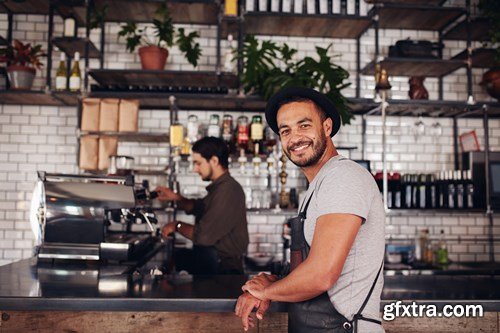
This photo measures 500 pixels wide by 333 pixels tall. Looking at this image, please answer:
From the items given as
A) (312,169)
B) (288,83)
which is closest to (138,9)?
(288,83)

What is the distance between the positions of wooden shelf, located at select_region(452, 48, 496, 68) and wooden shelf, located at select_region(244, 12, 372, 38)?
1013mm

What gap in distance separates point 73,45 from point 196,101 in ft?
4.13

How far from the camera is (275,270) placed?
3.02 m

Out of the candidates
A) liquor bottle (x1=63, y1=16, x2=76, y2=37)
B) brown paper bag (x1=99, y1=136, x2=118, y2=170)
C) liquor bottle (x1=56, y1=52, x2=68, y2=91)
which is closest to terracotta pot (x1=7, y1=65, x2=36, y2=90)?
liquor bottle (x1=56, y1=52, x2=68, y2=91)

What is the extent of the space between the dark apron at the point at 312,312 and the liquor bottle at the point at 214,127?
2968 millimetres

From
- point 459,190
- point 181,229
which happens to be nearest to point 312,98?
point 181,229

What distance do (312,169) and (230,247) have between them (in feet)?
5.31

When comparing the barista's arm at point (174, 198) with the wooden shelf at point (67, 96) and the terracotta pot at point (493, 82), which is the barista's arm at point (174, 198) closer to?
the wooden shelf at point (67, 96)

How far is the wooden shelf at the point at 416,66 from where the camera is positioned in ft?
15.3

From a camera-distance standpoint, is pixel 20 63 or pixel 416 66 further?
pixel 416 66

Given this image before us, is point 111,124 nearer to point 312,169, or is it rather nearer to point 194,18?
point 194,18

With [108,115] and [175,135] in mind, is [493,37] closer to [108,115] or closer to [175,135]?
[175,135]

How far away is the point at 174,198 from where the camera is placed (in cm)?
391

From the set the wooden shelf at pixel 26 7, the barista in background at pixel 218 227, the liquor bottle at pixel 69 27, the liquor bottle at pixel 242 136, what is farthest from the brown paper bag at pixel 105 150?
the wooden shelf at pixel 26 7
